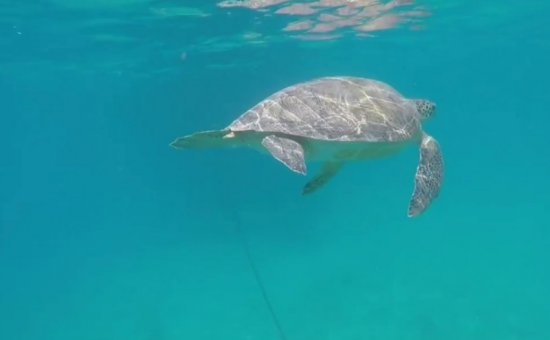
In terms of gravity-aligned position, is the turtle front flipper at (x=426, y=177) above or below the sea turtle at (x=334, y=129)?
below

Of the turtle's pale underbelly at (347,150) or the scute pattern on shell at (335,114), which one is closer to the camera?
the scute pattern on shell at (335,114)

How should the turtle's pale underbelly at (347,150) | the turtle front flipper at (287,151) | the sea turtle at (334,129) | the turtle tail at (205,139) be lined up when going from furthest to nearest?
the turtle's pale underbelly at (347,150), the sea turtle at (334,129), the turtle tail at (205,139), the turtle front flipper at (287,151)

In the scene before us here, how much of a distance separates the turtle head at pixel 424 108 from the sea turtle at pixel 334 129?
2.15ft

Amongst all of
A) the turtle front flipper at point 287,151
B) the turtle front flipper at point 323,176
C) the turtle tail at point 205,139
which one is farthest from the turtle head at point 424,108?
the turtle tail at point 205,139

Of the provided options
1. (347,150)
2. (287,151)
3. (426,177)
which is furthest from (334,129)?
(426,177)

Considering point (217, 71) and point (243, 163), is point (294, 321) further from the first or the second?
point (217, 71)

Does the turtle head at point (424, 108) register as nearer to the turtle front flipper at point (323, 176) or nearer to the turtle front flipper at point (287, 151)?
the turtle front flipper at point (323, 176)

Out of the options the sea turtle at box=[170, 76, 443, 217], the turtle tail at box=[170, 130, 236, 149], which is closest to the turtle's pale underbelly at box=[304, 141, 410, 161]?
the sea turtle at box=[170, 76, 443, 217]

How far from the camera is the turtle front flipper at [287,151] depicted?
17.7 ft

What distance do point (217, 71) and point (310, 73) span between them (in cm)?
820

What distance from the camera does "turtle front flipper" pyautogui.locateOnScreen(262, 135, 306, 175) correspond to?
539cm

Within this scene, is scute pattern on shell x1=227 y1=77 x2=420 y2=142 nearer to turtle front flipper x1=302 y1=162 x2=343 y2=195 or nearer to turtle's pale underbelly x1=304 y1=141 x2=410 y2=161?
turtle's pale underbelly x1=304 y1=141 x2=410 y2=161

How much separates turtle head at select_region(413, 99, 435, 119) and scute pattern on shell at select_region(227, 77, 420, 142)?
84 cm

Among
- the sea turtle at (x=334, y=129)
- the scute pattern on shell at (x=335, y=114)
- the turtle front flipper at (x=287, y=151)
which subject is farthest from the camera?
the scute pattern on shell at (x=335, y=114)
